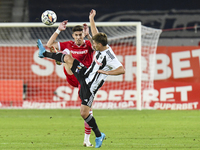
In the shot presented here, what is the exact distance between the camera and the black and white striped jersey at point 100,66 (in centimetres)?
588

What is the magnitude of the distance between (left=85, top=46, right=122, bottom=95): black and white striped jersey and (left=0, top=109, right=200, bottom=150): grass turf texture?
3.25 feet

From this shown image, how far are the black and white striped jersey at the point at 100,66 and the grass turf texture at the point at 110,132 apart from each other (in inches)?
39.0

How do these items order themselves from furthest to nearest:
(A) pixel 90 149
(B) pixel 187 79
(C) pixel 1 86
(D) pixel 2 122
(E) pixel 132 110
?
(B) pixel 187 79 → (C) pixel 1 86 → (E) pixel 132 110 → (D) pixel 2 122 → (A) pixel 90 149

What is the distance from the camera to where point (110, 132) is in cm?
789

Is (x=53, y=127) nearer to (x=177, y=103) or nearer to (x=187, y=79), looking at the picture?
(x=177, y=103)

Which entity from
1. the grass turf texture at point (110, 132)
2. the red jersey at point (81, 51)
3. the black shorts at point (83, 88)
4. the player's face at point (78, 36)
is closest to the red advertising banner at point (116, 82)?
the grass turf texture at point (110, 132)

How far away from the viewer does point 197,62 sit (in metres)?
14.5

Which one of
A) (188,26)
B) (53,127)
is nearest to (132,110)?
(53,127)

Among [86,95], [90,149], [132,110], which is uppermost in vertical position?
[86,95]

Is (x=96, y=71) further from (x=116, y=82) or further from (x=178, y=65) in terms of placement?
(x=178, y=65)

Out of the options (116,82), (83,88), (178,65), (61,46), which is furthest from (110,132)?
(178,65)

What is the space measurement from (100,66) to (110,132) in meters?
2.34

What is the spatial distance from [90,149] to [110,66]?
4.15ft

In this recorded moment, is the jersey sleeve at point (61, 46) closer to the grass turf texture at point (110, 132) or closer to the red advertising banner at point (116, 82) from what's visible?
the grass turf texture at point (110, 132)
